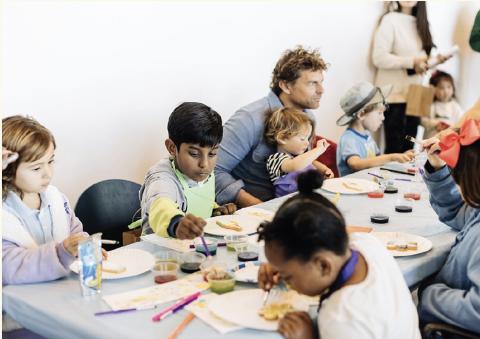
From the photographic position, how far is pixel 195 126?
7.36 feet

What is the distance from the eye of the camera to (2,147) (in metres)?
1.84

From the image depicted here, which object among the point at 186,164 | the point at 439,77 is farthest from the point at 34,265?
the point at 439,77

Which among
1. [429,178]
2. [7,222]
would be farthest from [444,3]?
[7,222]

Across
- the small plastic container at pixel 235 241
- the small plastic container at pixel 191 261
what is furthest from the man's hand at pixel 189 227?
the small plastic container at pixel 235 241

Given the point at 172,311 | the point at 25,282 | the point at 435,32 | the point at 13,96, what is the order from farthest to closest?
the point at 435,32, the point at 13,96, the point at 25,282, the point at 172,311

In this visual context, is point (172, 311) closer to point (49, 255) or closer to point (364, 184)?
point (49, 255)

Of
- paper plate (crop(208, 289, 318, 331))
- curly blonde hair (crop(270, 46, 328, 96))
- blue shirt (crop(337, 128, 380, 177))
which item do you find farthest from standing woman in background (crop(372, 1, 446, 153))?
paper plate (crop(208, 289, 318, 331))

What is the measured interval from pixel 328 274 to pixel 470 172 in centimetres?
66

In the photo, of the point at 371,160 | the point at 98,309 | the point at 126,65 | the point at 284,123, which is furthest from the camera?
the point at 371,160

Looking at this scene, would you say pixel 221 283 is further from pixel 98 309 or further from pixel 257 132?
pixel 257 132

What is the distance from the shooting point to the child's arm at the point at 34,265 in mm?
1678

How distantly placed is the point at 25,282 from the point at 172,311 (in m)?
0.45

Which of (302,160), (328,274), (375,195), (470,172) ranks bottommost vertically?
(375,195)

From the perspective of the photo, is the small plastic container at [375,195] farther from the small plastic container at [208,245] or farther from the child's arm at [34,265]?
the child's arm at [34,265]
